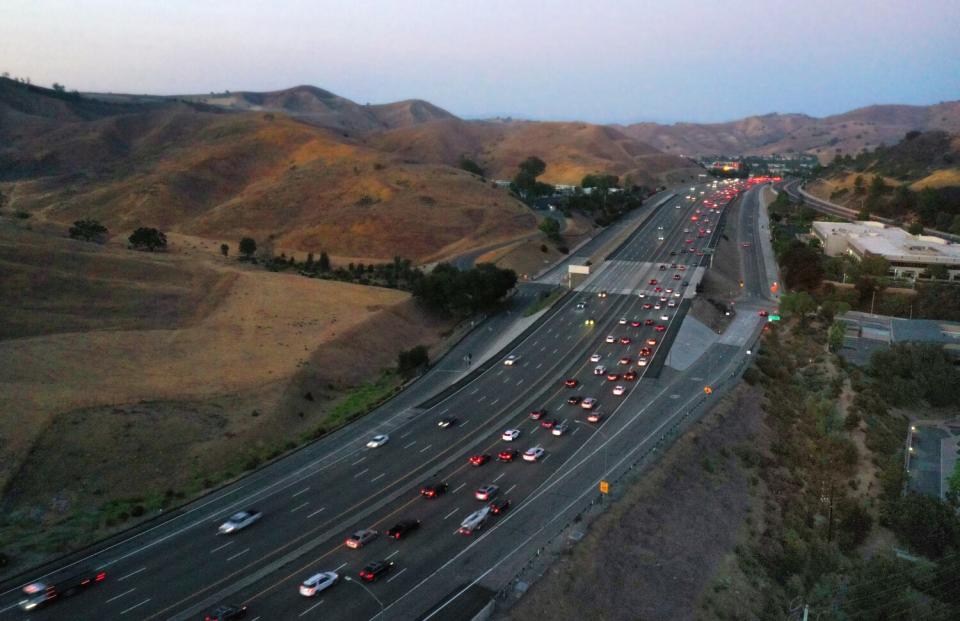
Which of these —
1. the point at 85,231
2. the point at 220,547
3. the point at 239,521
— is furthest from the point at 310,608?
the point at 85,231

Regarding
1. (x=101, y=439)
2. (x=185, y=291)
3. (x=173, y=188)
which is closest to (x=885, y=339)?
(x=101, y=439)

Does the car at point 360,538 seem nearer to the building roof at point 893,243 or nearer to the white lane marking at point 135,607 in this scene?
the white lane marking at point 135,607

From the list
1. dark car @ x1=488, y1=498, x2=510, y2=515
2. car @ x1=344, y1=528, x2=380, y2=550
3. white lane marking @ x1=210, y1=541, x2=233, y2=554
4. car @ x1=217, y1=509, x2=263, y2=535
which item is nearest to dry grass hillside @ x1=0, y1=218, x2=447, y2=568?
car @ x1=217, y1=509, x2=263, y2=535

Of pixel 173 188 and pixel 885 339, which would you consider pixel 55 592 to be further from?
pixel 173 188

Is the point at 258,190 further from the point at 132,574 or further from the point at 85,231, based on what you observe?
the point at 132,574

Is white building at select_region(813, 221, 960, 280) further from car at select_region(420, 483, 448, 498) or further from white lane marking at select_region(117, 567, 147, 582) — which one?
white lane marking at select_region(117, 567, 147, 582)

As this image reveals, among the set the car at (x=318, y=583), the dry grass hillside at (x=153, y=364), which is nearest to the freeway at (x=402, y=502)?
the car at (x=318, y=583)
